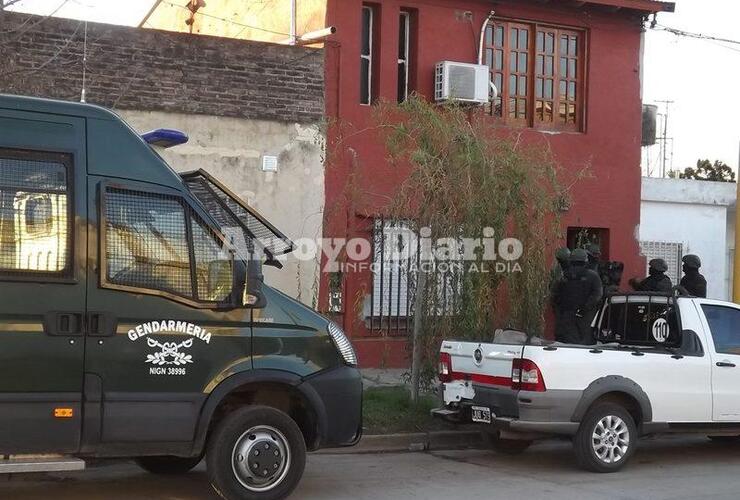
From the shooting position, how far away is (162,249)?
680 cm

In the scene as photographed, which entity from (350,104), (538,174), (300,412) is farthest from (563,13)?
(300,412)

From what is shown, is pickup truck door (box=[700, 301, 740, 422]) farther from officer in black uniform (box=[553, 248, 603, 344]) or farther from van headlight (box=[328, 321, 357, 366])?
van headlight (box=[328, 321, 357, 366])

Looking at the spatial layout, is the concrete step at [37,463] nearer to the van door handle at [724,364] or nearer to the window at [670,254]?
the van door handle at [724,364]

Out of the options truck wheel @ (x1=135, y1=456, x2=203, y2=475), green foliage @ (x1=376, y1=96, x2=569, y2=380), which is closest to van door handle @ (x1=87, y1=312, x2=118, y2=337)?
truck wheel @ (x1=135, y1=456, x2=203, y2=475)

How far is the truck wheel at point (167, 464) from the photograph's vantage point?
8188 mm

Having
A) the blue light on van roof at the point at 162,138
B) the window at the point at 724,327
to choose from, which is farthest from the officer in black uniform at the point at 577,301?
the blue light on van roof at the point at 162,138

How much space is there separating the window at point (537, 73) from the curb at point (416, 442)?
6.77 meters

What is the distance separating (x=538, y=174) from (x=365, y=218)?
3.96 meters

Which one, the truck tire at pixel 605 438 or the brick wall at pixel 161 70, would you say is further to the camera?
the brick wall at pixel 161 70

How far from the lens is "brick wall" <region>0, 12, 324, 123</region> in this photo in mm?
11984

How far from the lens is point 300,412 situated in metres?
7.45

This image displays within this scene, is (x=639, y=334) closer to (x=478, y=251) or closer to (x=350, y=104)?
(x=478, y=251)

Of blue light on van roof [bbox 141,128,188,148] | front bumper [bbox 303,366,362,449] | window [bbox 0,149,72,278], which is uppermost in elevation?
blue light on van roof [bbox 141,128,188,148]

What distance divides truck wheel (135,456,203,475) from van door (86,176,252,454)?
4.94ft
